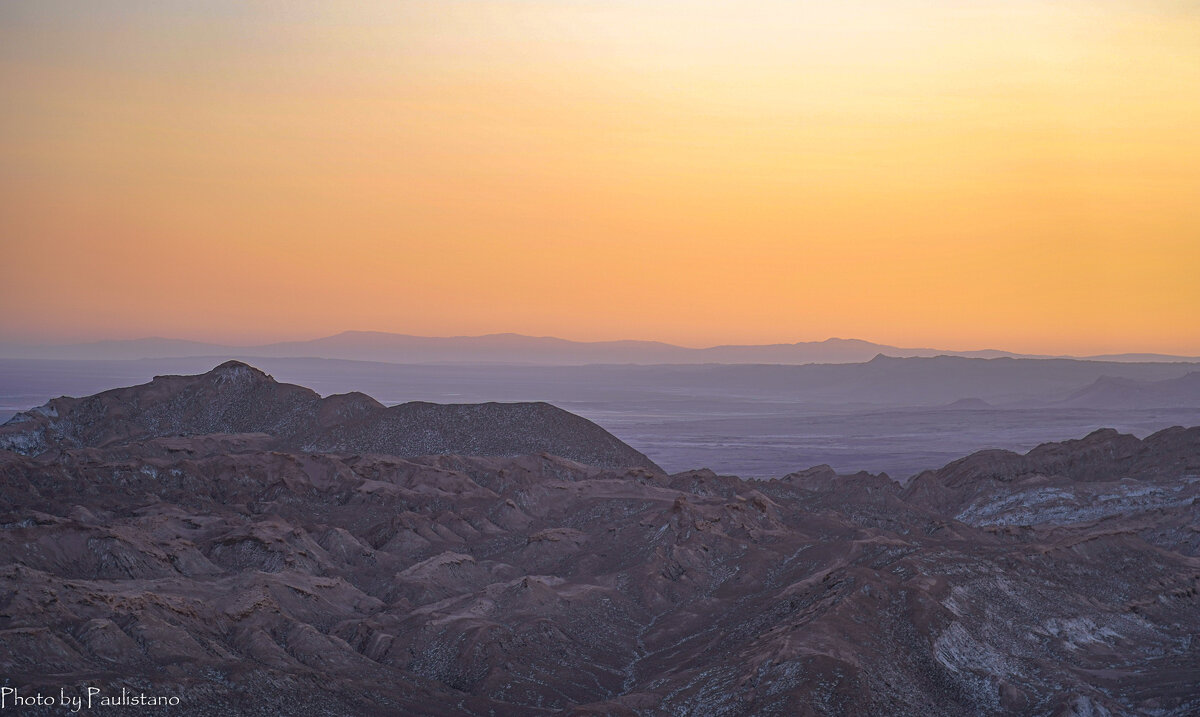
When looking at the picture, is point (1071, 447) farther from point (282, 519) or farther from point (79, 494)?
point (79, 494)

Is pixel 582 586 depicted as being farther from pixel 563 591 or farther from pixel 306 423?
pixel 306 423

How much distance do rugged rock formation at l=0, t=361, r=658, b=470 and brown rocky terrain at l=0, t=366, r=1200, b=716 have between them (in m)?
7.92

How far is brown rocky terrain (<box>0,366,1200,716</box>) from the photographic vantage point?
3856 cm

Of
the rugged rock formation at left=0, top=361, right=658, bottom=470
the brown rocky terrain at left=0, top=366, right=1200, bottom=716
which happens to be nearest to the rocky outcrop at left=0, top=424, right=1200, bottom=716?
the brown rocky terrain at left=0, top=366, right=1200, bottom=716

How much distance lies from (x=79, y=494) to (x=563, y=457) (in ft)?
119

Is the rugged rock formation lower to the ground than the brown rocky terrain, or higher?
higher

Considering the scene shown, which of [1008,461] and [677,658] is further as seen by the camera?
[1008,461]

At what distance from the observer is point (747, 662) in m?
40.8

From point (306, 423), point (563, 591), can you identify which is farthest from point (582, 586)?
point (306, 423)

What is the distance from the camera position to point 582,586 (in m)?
55.6

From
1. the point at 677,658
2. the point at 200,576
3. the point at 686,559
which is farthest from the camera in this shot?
the point at 686,559

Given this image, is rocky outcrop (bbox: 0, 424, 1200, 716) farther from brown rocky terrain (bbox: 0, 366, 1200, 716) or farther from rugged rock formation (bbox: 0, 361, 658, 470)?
rugged rock formation (bbox: 0, 361, 658, 470)

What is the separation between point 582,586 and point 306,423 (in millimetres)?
49447

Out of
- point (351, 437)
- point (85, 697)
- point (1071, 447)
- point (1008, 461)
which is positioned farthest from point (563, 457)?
point (85, 697)
